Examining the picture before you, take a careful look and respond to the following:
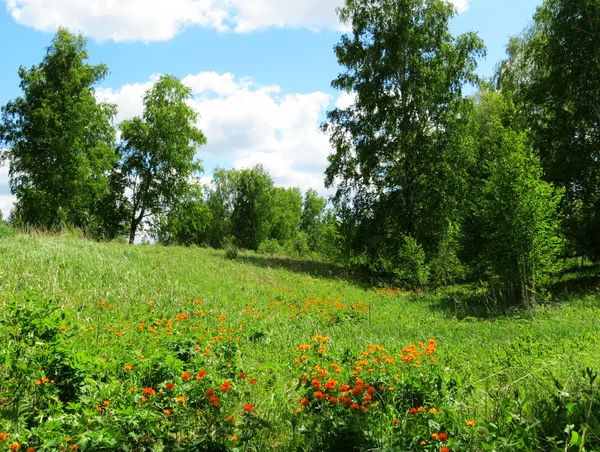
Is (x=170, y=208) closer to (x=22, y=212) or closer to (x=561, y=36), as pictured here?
(x=22, y=212)

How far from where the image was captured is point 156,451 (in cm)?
313

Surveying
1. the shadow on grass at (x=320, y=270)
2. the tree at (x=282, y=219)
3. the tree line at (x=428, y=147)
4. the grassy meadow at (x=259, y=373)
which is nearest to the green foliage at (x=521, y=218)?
the tree line at (x=428, y=147)

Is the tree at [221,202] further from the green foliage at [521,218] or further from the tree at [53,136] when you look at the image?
the green foliage at [521,218]

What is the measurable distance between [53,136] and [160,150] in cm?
707

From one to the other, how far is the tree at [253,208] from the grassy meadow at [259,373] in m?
41.7

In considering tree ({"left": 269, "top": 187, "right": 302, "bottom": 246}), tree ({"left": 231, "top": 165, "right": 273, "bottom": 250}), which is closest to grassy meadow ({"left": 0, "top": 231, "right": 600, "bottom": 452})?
tree ({"left": 231, "top": 165, "right": 273, "bottom": 250})

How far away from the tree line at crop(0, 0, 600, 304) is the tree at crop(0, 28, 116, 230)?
8cm

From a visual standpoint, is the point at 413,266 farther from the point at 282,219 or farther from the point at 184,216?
the point at 282,219

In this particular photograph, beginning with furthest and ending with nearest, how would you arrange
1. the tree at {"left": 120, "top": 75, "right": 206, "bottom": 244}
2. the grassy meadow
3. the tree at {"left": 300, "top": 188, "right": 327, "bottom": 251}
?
the tree at {"left": 300, "top": 188, "right": 327, "bottom": 251}
the tree at {"left": 120, "top": 75, "right": 206, "bottom": 244}
the grassy meadow

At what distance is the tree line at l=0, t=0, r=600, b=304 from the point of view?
527 inches

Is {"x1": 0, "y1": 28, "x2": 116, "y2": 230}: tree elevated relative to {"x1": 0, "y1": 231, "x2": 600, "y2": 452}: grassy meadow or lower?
elevated

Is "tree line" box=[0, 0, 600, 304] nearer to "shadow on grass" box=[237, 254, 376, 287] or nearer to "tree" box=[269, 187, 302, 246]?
"shadow on grass" box=[237, 254, 376, 287]

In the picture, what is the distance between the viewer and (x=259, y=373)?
4.97 metres

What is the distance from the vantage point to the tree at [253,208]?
5191cm
